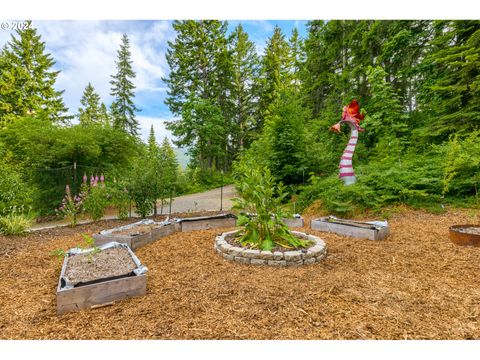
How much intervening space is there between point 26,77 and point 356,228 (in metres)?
17.6

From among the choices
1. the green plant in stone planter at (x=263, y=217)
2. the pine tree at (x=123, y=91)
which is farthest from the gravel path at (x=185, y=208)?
the pine tree at (x=123, y=91)

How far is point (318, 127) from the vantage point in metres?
9.27

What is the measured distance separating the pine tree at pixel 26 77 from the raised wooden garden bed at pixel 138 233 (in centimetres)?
1199

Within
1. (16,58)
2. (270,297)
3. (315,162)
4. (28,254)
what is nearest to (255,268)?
(270,297)

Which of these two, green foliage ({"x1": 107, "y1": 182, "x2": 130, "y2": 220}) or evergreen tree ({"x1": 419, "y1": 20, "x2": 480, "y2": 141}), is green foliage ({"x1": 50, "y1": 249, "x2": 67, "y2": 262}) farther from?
evergreen tree ({"x1": 419, "y1": 20, "x2": 480, "y2": 141})

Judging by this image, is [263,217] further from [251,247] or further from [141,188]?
[141,188]

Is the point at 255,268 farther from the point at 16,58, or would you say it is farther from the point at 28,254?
the point at 16,58

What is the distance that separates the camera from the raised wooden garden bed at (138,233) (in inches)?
144

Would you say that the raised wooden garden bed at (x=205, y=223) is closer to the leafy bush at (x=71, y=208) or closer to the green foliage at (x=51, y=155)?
the leafy bush at (x=71, y=208)

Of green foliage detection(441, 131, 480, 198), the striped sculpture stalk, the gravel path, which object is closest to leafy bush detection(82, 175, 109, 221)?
the gravel path

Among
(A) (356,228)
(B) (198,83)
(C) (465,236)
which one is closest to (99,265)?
(A) (356,228)

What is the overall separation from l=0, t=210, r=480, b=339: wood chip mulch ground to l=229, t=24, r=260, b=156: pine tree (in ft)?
55.5
